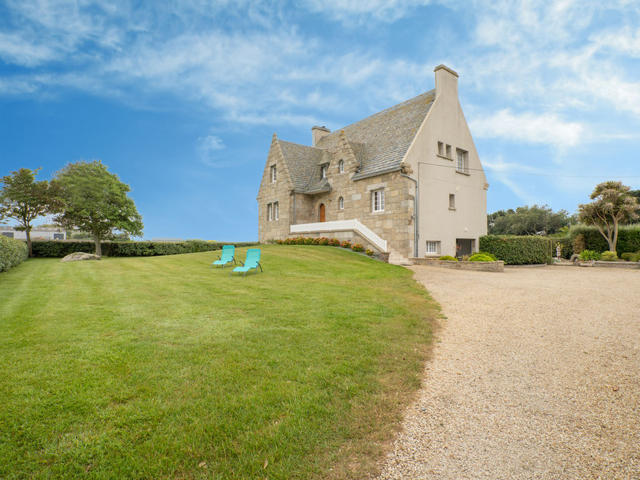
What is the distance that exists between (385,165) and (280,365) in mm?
18756

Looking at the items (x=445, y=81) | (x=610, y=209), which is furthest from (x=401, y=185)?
(x=610, y=209)

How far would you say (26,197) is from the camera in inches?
1157

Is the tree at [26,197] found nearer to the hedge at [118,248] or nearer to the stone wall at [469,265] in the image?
the hedge at [118,248]

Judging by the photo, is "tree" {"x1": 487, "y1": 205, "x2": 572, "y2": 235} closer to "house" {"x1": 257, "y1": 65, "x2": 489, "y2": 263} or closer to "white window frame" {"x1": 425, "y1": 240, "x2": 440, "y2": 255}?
"house" {"x1": 257, "y1": 65, "x2": 489, "y2": 263}

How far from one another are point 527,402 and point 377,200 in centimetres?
1892

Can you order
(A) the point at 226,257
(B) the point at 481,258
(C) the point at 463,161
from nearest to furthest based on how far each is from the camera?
(A) the point at 226,257 → (B) the point at 481,258 → (C) the point at 463,161

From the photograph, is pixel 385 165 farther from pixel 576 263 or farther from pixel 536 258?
pixel 576 263

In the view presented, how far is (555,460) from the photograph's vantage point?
119 inches

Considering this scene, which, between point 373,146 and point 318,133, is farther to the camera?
point 318,133

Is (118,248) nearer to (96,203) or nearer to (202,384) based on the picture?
(96,203)

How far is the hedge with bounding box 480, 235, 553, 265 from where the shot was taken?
22250 mm

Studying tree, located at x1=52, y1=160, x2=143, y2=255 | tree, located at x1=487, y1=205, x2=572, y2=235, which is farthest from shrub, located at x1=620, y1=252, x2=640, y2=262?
tree, located at x1=52, y1=160, x2=143, y2=255

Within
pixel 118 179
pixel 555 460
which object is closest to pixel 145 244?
pixel 118 179

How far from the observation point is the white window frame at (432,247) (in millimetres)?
21703
